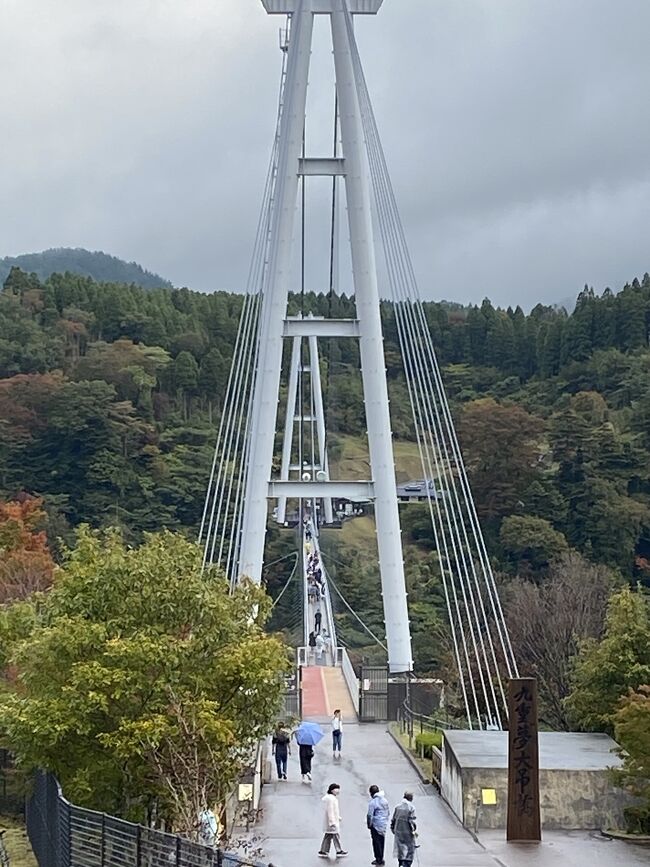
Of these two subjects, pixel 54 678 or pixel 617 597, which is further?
pixel 617 597

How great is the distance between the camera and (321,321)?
92.7 feet

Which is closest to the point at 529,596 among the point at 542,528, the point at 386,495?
the point at 386,495

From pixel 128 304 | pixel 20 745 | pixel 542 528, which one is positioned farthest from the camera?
pixel 128 304

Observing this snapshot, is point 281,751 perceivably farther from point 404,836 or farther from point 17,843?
point 404,836

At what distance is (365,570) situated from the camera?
220 feet

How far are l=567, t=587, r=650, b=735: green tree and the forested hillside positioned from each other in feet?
78.8

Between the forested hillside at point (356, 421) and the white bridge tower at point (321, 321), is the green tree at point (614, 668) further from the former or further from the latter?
the forested hillside at point (356, 421)

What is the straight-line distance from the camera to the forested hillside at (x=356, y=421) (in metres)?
63.0

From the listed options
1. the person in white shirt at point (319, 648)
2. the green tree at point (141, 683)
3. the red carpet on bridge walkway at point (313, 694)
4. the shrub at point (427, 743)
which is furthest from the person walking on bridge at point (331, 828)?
the person in white shirt at point (319, 648)

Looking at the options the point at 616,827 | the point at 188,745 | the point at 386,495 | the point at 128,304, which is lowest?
the point at 616,827

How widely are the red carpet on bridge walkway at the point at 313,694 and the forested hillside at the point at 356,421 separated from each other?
1156cm

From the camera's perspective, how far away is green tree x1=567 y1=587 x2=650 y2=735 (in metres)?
21.2

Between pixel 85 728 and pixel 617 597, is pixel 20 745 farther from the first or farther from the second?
pixel 617 597

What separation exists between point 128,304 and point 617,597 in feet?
223
